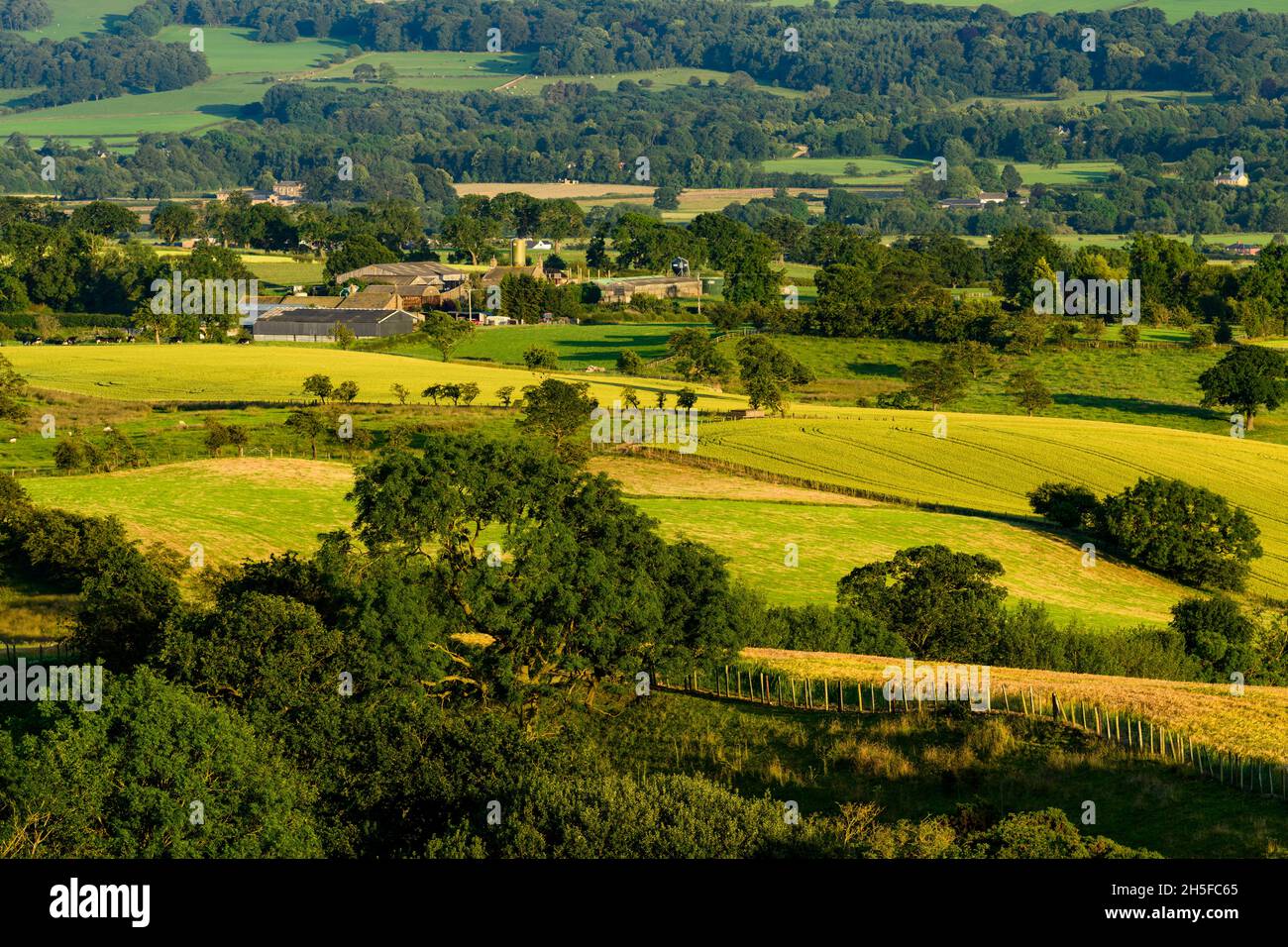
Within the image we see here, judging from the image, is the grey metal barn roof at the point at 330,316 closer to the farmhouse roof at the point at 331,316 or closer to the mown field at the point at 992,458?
the farmhouse roof at the point at 331,316

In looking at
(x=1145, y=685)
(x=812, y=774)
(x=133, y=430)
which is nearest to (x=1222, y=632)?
(x=1145, y=685)

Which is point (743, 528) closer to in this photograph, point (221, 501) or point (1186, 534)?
point (1186, 534)

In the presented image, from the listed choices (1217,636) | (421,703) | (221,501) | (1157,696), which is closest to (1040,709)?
(1157,696)

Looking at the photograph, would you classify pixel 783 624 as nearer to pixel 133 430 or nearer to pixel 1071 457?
pixel 1071 457

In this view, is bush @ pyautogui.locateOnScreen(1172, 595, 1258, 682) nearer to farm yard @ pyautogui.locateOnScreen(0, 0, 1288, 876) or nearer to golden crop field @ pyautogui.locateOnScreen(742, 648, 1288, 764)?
farm yard @ pyautogui.locateOnScreen(0, 0, 1288, 876)

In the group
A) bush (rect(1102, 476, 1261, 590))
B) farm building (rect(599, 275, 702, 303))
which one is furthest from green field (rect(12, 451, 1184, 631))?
farm building (rect(599, 275, 702, 303))

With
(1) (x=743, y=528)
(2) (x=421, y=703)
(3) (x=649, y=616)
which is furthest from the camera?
(1) (x=743, y=528)
